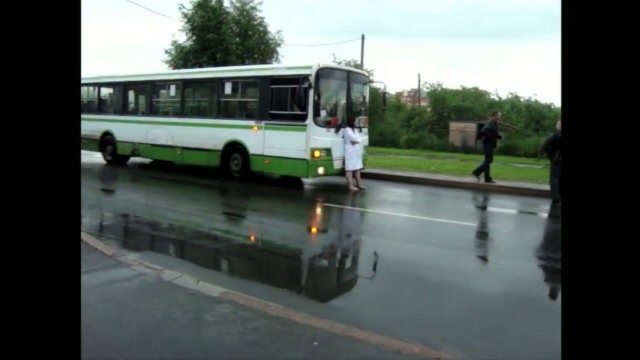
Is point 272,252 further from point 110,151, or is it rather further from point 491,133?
point 110,151

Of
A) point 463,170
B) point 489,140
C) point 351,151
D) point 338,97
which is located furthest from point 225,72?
point 463,170

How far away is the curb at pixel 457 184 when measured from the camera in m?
13.8

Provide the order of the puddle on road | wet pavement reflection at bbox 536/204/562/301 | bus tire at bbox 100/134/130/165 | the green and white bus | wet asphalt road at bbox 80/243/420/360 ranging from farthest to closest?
bus tire at bbox 100/134/130/165
the green and white bus
wet pavement reflection at bbox 536/204/562/301
the puddle on road
wet asphalt road at bbox 80/243/420/360

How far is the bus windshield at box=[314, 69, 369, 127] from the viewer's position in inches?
527

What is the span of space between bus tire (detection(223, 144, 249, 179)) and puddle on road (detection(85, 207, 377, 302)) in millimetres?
5740

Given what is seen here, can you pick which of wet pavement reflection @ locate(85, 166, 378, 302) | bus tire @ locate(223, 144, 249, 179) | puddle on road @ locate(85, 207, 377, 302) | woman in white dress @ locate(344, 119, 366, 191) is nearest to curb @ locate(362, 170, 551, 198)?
woman in white dress @ locate(344, 119, 366, 191)

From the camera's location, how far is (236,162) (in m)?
15.0

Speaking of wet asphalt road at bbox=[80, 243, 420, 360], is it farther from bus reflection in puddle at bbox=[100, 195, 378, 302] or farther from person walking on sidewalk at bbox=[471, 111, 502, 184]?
person walking on sidewalk at bbox=[471, 111, 502, 184]

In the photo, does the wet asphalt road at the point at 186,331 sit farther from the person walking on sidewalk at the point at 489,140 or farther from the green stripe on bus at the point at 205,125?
the person walking on sidewalk at the point at 489,140

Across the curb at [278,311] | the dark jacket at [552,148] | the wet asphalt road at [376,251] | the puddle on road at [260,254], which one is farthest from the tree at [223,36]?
the curb at [278,311]

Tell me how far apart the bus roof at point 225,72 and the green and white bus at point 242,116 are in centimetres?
3

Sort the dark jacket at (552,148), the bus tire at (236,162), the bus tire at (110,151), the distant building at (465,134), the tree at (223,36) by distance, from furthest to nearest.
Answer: the distant building at (465,134), the tree at (223,36), the bus tire at (110,151), the bus tire at (236,162), the dark jacket at (552,148)
